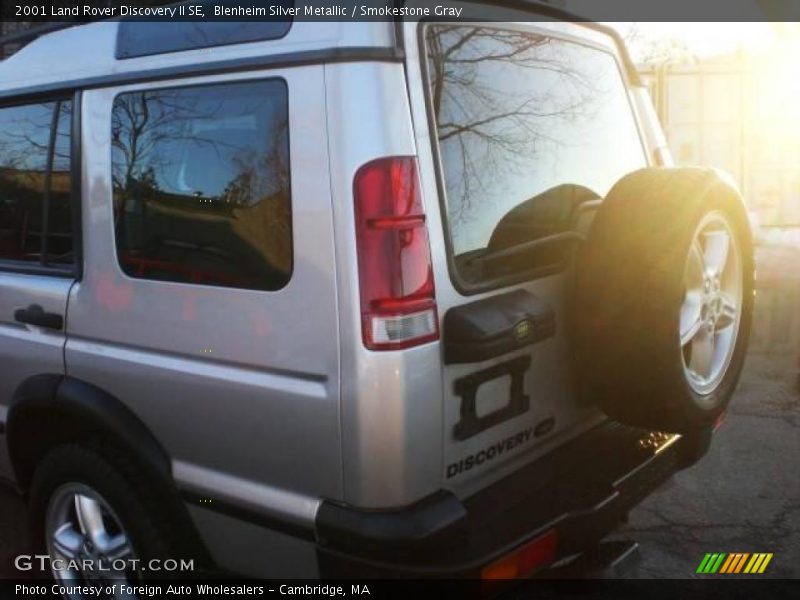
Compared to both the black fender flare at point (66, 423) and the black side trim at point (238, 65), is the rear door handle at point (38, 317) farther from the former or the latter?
the black side trim at point (238, 65)

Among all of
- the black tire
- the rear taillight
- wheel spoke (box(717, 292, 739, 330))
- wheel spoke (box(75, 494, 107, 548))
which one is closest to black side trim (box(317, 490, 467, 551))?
the rear taillight

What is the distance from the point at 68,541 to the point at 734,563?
2.58 m

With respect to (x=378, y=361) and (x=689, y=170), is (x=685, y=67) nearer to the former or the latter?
(x=689, y=170)

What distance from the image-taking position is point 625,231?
237cm

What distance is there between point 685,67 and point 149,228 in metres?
10.7

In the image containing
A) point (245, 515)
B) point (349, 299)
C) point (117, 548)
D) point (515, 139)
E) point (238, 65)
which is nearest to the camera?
point (349, 299)

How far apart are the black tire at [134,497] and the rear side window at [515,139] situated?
3.93ft

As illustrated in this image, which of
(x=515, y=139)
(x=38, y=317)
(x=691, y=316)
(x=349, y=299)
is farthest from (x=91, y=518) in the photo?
(x=691, y=316)

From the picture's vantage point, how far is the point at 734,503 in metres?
3.84

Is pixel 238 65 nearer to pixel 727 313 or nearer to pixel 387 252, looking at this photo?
pixel 387 252

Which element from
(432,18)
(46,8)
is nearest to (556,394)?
(432,18)

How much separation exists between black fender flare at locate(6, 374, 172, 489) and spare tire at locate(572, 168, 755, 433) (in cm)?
136

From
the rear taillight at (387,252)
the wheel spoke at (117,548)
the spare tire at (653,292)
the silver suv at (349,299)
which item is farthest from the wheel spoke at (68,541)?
the spare tire at (653,292)

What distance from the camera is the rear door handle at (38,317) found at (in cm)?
271
